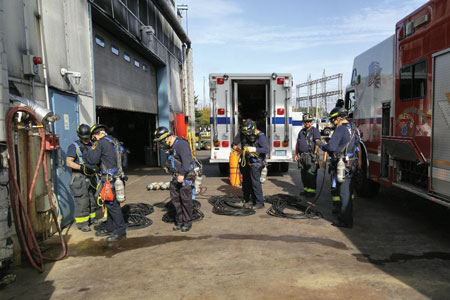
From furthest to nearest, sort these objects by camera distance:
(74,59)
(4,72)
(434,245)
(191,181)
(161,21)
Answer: (161,21), (74,59), (191,181), (434,245), (4,72)

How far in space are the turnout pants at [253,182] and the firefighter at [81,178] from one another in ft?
10.1

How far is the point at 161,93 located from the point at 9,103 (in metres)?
10.0

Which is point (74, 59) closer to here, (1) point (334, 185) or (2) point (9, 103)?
(2) point (9, 103)

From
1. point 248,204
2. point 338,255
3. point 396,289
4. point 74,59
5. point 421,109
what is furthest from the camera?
point 248,204

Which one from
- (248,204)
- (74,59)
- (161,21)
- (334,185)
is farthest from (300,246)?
(161,21)

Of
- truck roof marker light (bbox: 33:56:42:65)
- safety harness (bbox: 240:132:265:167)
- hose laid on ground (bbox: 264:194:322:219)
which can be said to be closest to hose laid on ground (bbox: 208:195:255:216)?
hose laid on ground (bbox: 264:194:322:219)

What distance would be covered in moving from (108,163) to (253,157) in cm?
289

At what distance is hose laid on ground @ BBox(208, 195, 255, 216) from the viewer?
6515mm

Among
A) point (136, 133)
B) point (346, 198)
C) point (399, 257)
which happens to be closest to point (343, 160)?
point (346, 198)

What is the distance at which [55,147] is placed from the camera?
17.3ft

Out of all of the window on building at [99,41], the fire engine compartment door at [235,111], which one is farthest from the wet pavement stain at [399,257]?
the window on building at [99,41]

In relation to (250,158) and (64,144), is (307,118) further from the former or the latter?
(64,144)

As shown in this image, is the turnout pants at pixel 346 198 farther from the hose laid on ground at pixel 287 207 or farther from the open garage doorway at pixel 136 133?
the open garage doorway at pixel 136 133

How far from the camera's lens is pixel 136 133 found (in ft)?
53.1
